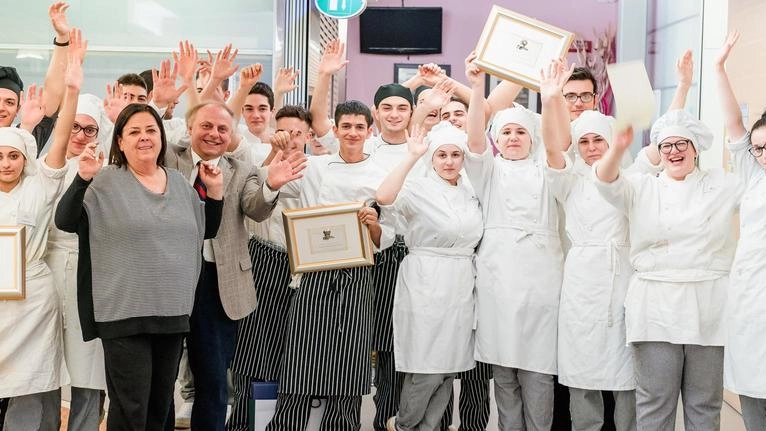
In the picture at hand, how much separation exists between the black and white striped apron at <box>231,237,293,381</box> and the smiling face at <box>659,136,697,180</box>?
173cm

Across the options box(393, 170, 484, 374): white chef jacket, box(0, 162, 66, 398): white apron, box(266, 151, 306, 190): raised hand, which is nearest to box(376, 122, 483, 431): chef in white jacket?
box(393, 170, 484, 374): white chef jacket

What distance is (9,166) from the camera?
309 cm

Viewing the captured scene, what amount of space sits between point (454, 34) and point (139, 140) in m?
7.90

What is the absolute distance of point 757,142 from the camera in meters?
3.02

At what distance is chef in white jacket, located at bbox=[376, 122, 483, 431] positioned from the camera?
3604mm

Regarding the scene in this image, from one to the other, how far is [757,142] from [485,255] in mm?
1189

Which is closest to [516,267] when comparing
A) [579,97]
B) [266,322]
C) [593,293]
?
[593,293]

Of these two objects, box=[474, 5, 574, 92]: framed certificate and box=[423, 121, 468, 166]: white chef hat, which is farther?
box=[423, 121, 468, 166]: white chef hat

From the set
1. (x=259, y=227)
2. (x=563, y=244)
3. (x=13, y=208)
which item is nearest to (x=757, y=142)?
(x=563, y=244)

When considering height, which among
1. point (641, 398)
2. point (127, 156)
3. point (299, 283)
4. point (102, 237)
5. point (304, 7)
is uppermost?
point (304, 7)

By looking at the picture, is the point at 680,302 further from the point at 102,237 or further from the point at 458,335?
the point at 102,237

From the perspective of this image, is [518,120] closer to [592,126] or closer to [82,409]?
[592,126]

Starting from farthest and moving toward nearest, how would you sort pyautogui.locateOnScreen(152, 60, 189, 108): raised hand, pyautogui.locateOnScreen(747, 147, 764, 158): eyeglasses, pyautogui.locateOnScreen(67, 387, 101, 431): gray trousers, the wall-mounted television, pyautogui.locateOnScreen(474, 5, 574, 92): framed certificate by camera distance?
the wall-mounted television
pyautogui.locateOnScreen(152, 60, 189, 108): raised hand
pyautogui.locateOnScreen(474, 5, 574, 92): framed certificate
pyautogui.locateOnScreen(67, 387, 101, 431): gray trousers
pyautogui.locateOnScreen(747, 147, 764, 158): eyeglasses

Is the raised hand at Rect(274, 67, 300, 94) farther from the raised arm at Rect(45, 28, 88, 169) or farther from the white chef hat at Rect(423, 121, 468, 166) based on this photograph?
the raised arm at Rect(45, 28, 88, 169)
